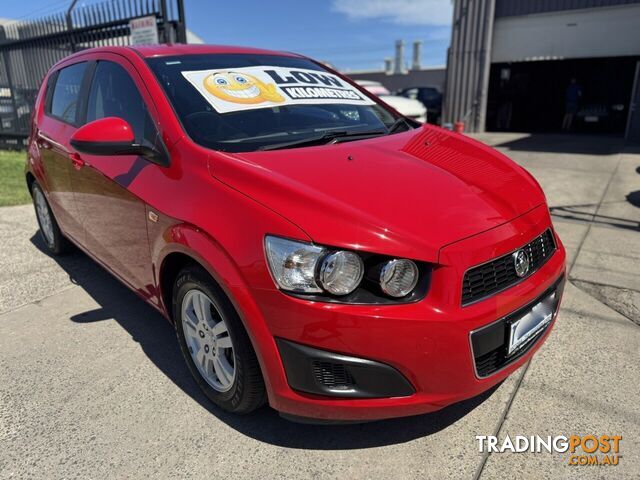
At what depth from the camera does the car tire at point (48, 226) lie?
4.21m

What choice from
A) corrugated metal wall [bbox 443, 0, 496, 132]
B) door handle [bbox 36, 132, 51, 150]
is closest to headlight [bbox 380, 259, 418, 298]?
door handle [bbox 36, 132, 51, 150]

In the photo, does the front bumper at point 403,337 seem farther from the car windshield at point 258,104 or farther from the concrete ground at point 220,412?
the car windshield at point 258,104

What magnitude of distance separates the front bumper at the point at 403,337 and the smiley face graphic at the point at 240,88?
1.33 metres

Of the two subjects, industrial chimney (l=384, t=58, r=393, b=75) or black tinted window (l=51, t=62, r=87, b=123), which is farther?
industrial chimney (l=384, t=58, r=393, b=75)

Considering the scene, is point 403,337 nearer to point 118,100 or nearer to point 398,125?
point 398,125

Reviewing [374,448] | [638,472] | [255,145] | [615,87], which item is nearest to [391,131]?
[255,145]

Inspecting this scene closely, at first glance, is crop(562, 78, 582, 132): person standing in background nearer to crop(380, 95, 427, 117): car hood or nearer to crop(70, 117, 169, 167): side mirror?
crop(380, 95, 427, 117): car hood

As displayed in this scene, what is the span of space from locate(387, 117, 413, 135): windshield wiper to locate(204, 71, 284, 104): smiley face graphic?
2.29ft

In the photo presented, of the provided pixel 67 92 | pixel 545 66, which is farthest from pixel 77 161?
pixel 545 66

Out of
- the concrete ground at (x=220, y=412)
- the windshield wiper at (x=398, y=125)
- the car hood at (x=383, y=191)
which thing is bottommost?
the concrete ground at (x=220, y=412)

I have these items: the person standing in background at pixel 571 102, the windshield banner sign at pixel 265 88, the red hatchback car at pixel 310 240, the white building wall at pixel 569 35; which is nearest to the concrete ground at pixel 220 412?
the red hatchback car at pixel 310 240

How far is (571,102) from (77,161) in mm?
16109

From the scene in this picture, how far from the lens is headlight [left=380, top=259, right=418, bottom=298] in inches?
70.1

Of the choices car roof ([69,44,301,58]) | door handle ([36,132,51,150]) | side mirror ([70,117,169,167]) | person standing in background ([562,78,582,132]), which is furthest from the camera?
person standing in background ([562,78,582,132])
